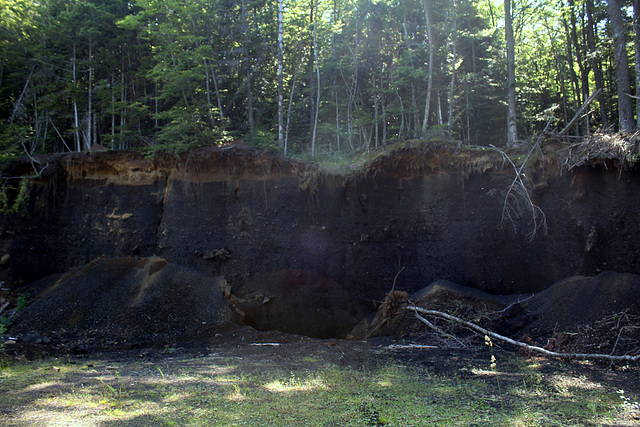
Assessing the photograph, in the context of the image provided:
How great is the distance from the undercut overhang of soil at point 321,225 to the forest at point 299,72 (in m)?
1.60

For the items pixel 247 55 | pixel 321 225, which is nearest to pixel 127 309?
pixel 321 225

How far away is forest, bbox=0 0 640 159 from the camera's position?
46.7ft

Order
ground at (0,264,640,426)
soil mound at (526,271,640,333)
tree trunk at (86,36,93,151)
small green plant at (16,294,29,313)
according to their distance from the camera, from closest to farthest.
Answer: ground at (0,264,640,426) < soil mound at (526,271,640,333) < small green plant at (16,294,29,313) < tree trunk at (86,36,93,151)

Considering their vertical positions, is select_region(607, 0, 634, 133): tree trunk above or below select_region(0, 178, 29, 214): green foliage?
above

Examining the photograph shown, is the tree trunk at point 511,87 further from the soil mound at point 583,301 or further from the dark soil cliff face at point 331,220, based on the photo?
the soil mound at point 583,301

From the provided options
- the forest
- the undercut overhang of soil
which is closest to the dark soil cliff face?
the undercut overhang of soil

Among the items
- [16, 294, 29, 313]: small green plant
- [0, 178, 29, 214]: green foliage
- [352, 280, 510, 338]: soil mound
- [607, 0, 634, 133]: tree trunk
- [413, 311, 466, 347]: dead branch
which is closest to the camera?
[413, 311, 466, 347]: dead branch

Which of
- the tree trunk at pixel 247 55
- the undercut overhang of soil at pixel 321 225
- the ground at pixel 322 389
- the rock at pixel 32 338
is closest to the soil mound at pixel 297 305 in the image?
the undercut overhang of soil at pixel 321 225

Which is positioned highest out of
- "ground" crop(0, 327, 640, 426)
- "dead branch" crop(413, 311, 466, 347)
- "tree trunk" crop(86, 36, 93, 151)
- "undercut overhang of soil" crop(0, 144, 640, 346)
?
"tree trunk" crop(86, 36, 93, 151)

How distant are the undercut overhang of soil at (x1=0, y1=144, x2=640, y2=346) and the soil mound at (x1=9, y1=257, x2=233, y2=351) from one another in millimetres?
522

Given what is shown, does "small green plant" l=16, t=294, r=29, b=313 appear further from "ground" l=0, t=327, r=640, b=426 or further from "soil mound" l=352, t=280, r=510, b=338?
"soil mound" l=352, t=280, r=510, b=338

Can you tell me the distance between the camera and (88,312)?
978 centimetres

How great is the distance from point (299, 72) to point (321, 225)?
12079 millimetres

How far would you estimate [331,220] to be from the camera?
1119 cm
